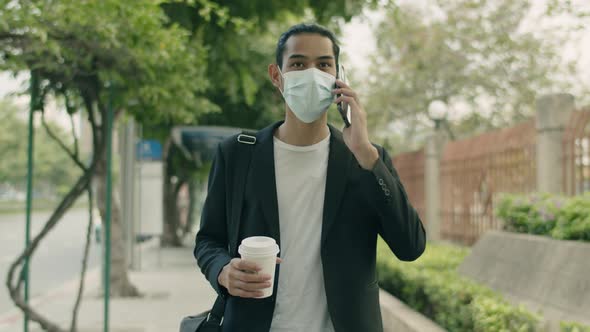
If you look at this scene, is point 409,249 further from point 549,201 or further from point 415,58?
point 415,58

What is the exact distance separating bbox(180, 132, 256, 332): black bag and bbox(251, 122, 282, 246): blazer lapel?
0.11 ft

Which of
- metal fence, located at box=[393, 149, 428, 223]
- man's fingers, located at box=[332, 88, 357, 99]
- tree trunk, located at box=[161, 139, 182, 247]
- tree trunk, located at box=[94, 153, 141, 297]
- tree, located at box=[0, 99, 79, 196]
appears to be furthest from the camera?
tree, located at box=[0, 99, 79, 196]

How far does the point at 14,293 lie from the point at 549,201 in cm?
463

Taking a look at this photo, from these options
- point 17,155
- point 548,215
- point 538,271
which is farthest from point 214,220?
point 17,155

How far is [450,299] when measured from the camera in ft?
13.8

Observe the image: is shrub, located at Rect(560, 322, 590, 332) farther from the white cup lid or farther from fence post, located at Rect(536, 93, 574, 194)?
fence post, located at Rect(536, 93, 574, 194)

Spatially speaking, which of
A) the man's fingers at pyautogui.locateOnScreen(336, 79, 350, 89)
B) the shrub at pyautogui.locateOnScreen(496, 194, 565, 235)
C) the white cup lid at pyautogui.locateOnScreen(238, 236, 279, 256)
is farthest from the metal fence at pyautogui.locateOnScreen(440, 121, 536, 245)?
the white cup lid at pyautogui.locateOnScreen(238, 236, 279, 256)

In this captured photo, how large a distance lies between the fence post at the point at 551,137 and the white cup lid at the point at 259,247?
5060mm

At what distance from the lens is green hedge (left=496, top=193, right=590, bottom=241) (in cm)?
470

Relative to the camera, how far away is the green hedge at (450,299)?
3.48 m

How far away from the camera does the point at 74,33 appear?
189 inches

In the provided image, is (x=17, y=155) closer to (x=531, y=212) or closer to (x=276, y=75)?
(x=531, y=212)

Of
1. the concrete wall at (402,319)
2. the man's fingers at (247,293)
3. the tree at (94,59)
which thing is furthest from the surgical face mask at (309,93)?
the tree at (94,59)

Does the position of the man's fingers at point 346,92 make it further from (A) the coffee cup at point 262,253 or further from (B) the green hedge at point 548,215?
(B) the green hedge at point 548,215
